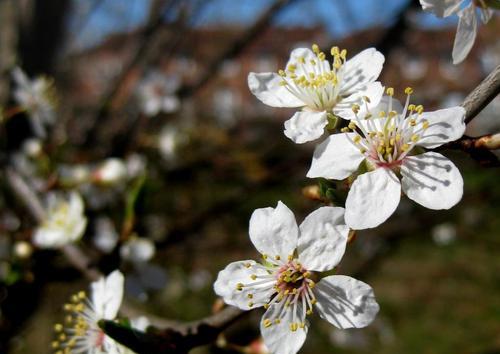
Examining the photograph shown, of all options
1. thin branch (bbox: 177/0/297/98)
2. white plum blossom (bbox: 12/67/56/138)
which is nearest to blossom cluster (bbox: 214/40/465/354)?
white plum blossom (bbox: 12/67/56/138)

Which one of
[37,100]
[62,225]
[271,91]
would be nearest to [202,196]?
[37,100]

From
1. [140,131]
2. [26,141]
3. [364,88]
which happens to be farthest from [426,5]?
[140,131]

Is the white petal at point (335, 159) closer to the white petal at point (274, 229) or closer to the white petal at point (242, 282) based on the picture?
the white petal at point (274, 229)

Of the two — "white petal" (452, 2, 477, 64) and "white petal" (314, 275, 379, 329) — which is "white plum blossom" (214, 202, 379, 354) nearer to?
Answer: "white petal" (314, 275, 379, 329)

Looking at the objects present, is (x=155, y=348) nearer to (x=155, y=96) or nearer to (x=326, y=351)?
(x=155, y=96)

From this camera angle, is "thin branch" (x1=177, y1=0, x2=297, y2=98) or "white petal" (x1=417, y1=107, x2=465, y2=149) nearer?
"white petal" (x1=417, y1=107, x2=465, y2=149)
